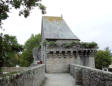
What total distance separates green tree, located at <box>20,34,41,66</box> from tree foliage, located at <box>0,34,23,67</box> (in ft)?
134

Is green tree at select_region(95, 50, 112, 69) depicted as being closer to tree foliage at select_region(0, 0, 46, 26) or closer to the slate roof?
the slate roof

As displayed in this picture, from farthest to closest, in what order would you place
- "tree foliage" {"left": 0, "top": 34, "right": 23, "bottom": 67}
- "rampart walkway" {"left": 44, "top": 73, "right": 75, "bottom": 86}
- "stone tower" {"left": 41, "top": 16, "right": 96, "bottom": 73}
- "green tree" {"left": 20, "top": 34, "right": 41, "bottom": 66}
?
"green tree" {"left": 20, "top": 34, "right": 41, "bottom": 66}, "stone tower" {"left": 41, "top": 16, "right": 96, "bottom": 73}, "rampart walkway" {"left": 44, "top": 73, "right": 75, "bottom": 86}, "tree foliage" {"left": 0, "top": 34, "right": 23, "bottom": 67}

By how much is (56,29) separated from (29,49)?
24543 mm

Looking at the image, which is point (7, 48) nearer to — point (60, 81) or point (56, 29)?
point (60, 81)

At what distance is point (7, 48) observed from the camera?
3846 mm

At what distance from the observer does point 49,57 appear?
2048cm

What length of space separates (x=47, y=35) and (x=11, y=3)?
17.3 metres

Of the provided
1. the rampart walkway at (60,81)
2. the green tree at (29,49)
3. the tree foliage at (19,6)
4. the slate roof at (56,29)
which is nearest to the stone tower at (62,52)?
the slate roof at (56,29)

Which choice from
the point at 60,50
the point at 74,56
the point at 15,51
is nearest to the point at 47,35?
the point at 60,50

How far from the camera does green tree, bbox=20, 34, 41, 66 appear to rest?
45.1 metres

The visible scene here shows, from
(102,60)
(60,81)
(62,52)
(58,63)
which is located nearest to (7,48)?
(60,81)

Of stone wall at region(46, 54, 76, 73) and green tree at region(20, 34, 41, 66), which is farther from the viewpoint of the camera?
green tree at region(20, 34, 41, 66)

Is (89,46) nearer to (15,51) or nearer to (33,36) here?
(15,51)

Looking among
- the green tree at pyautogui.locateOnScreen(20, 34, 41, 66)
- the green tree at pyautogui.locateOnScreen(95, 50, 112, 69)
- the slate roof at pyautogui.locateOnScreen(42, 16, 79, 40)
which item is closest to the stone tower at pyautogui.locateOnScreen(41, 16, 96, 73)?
the slate roof at pyautogui.locateOnScreen(42, 16, 79, 40)
